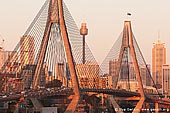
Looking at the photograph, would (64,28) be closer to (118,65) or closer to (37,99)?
(37,99)

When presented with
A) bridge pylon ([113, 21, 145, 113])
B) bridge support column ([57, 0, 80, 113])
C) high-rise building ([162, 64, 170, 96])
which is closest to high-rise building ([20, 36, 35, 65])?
bridge support column ([57, 0, 80, 113])

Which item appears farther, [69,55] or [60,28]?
[69,55]

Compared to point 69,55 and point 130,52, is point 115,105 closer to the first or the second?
point 130,52

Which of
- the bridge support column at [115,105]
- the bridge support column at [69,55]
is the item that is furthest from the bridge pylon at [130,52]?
the bridge support column at [69,55]

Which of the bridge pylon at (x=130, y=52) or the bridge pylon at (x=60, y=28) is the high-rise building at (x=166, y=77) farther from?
the bridge pylon at (x=60, y=28)

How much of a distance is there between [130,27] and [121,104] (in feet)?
37.5

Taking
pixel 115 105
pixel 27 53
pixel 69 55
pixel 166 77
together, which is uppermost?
pixel 27 53

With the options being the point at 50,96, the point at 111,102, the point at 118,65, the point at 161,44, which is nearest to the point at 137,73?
the point at 118,65

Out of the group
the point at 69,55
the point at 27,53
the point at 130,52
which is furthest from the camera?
the point at 130,52

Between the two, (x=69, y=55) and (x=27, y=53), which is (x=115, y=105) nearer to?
(x=27, y=53)

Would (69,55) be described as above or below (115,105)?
above

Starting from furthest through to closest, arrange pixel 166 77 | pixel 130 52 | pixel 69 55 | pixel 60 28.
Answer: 1. pixel 166 77
2. pixel 130 52
3. pixel 69 55
4. pixel 60 28

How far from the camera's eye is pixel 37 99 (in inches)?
1411

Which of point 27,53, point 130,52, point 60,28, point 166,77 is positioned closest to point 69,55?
point 60,28
